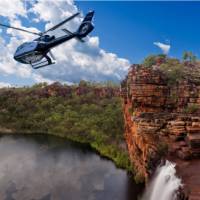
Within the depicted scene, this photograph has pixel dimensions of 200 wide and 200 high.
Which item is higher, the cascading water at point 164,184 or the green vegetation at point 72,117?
the green vegetation at point 72,117

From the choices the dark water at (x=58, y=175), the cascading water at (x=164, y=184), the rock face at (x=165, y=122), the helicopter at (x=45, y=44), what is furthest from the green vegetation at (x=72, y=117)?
the helicopter at (x=45, y=44)

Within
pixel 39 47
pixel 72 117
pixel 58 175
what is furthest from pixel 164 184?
Result: pixel 72 117

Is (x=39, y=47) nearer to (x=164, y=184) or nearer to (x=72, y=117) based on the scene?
(x=164, y=184)

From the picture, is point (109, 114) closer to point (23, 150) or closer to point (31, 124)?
point (31, 124)

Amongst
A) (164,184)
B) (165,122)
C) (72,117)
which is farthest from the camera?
(72,117)

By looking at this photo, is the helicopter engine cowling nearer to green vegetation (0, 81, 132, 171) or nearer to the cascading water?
the cascading water

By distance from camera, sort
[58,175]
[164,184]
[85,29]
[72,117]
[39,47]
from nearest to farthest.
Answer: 1. [85,29]
2. [39,47]
3. [164,184]
4. [58,175]
5. [72,117]

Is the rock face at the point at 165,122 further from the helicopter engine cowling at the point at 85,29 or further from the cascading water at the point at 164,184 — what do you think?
the helicopter engine cowling at the point at 85,29
